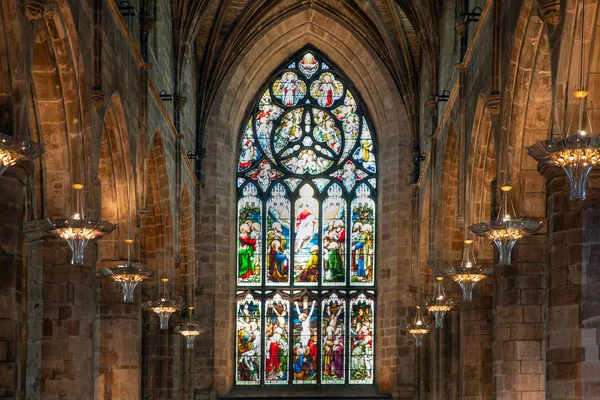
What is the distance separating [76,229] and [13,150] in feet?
15.1

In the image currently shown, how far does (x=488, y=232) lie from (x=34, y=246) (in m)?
7.91

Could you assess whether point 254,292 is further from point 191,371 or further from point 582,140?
point 582,140

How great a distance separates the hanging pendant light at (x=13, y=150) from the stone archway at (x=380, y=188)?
23815 mm

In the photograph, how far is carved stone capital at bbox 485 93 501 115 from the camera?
21828 millimetres

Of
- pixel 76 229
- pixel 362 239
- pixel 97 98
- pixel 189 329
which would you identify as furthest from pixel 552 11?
pixel 362 239

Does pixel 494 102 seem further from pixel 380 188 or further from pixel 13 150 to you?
pixel 380 188

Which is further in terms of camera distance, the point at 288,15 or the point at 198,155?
the point at 288,15

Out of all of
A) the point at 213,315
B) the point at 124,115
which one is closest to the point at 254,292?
the point at 213,315

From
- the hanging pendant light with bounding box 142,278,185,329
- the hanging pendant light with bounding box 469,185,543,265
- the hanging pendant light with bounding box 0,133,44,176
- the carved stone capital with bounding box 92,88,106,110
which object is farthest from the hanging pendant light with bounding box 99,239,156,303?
the hanging pendant light with bounding box 0,133,44,176

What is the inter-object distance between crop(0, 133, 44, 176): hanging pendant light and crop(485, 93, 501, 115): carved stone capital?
33.0ft

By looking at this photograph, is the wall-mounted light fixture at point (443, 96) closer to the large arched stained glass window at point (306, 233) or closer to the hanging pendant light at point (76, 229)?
the large arched stained glass window at point (306, 233)

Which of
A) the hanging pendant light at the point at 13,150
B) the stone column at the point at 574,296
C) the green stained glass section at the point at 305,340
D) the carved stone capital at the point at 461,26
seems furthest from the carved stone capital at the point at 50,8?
the green stained glass section at the point at 305,340

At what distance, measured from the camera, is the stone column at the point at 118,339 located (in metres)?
26.8

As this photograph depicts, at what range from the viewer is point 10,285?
15.5 meters
